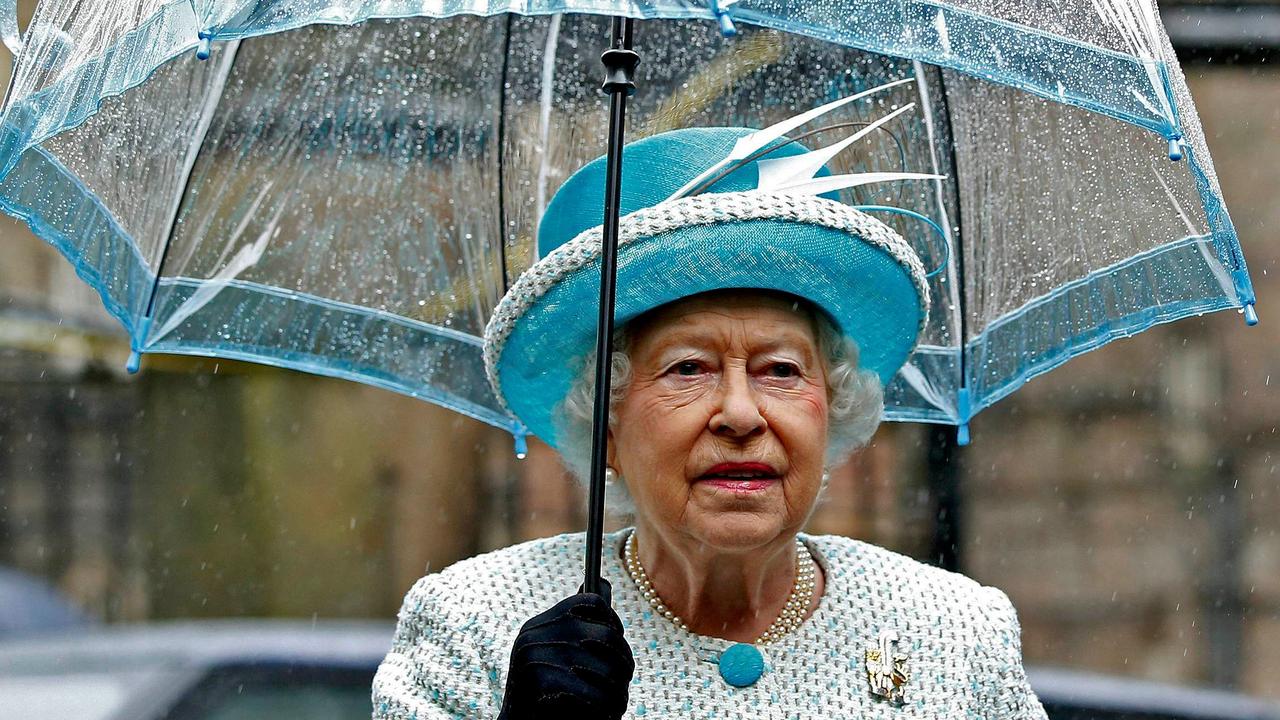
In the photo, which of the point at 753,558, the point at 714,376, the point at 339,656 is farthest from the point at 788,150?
the point at 339,656

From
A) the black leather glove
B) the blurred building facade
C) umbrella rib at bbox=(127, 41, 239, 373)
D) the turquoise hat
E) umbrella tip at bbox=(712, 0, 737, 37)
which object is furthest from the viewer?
the blurred building facade

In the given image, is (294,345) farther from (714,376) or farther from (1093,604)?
(1093,604)

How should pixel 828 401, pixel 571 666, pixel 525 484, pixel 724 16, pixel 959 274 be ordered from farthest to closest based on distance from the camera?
1. pixel 525 484
2. pixel 959 274
3. pixel 828 401
4. pixel 571 666
5. pixel 724 16

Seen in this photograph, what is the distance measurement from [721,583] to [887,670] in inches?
11.9

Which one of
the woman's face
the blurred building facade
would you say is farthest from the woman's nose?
the blurred building facade

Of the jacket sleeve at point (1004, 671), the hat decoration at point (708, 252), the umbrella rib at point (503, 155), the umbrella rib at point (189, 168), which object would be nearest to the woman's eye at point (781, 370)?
the hat decoration at point (708, 252)

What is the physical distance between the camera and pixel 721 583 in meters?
2.55

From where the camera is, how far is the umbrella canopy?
2695 millimetres

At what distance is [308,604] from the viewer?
33.5ft

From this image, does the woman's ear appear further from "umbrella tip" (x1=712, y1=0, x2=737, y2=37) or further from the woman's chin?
"umbrella tip" (x1=712, y1=0, x2=737, y2=37)

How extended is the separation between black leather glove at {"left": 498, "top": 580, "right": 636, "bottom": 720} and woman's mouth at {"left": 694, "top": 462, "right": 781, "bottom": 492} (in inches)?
14.2

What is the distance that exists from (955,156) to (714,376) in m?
0.76

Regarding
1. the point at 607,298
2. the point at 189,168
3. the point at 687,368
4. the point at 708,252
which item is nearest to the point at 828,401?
the point at 687,368

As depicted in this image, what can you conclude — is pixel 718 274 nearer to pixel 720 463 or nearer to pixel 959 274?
pixel 720 463
